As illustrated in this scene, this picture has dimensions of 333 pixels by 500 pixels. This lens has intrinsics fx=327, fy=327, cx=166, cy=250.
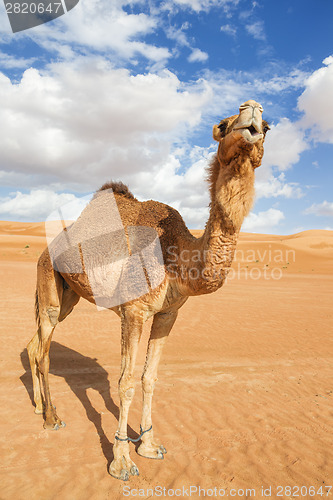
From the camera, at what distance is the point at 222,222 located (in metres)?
2.91

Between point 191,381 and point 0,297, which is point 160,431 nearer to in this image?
point 191,381

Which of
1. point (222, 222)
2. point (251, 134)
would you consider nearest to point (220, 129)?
point (251, 134)

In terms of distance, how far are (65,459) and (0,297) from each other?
36.9ft

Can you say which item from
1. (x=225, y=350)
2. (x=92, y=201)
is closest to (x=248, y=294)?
(x=225, y=350)

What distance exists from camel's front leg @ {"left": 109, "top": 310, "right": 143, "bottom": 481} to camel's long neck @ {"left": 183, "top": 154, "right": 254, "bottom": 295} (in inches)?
33.0

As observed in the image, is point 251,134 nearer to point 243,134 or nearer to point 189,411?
point 243,134

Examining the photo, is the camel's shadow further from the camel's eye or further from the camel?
the camel's eye

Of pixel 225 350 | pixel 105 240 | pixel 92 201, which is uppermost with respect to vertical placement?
pixel 92 201

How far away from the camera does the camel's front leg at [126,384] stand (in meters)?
3.59

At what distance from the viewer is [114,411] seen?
530 cm

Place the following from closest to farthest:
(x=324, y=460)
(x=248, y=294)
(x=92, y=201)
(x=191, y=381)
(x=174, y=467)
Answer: (x=174, y=467) < (x=324, y=460) < (x=92, y=201) < (x=191, y=381) < (x=248, y=294)

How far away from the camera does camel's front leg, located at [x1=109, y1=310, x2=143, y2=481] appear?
11.8ft

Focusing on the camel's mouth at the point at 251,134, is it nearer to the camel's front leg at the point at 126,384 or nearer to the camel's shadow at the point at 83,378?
the camel's front leg at the point at 126,384

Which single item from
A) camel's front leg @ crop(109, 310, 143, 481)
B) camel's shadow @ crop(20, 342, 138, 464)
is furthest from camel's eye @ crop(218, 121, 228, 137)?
camel's shadow @ crop(20, 342, 138, 464)
